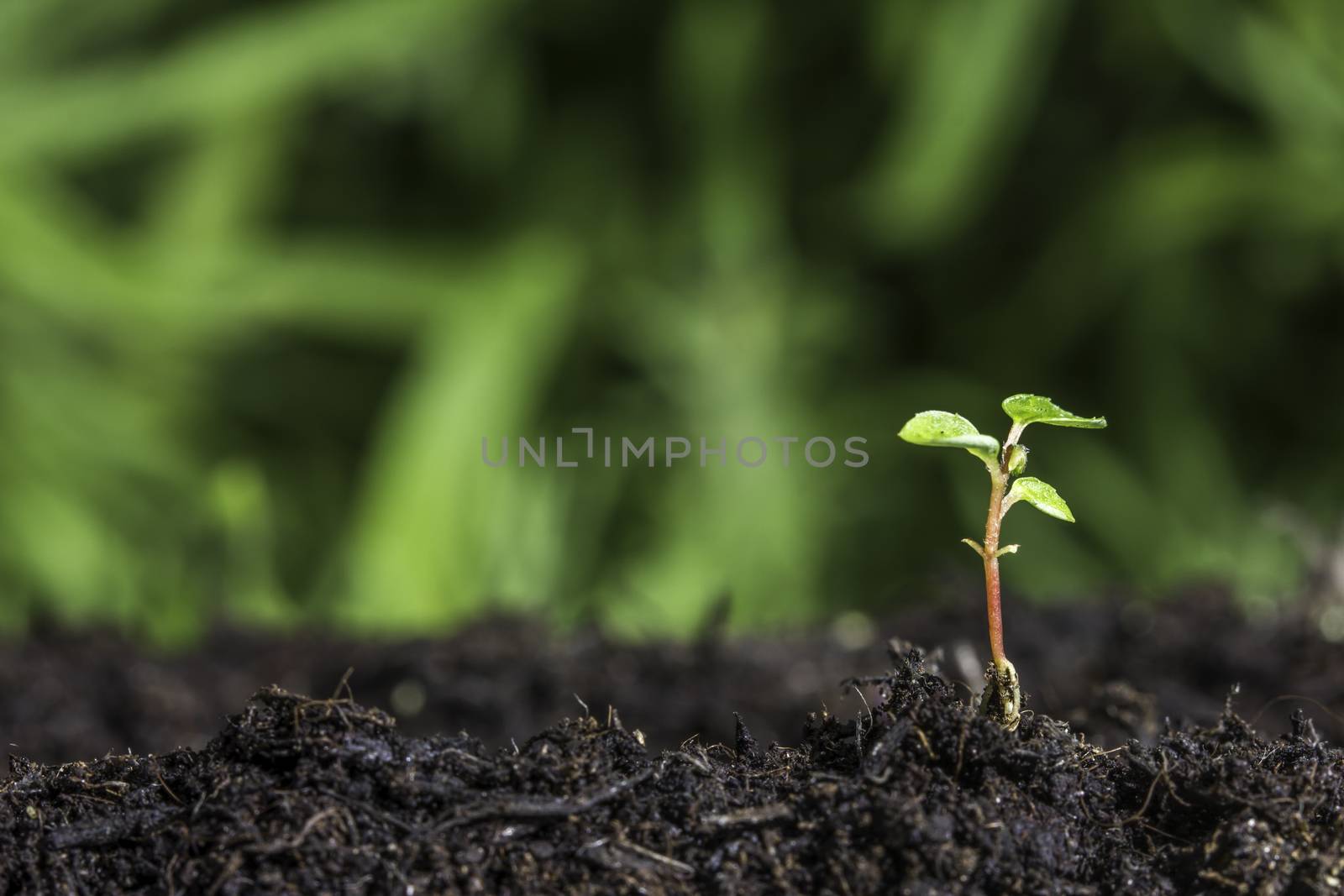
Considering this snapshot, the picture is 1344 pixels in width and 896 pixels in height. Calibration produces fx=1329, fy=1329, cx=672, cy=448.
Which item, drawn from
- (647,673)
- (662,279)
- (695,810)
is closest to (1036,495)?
(695,810)

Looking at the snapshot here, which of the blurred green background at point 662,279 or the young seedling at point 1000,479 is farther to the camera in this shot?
the blurred green background at point 662,279

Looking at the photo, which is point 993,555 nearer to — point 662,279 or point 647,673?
point 647,673

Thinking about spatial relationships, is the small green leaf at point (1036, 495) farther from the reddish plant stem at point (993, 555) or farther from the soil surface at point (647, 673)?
the soil surface at point (647, 673)

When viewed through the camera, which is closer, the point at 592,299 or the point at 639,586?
the point at 639,586

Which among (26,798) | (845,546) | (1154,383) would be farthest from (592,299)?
(26,798)

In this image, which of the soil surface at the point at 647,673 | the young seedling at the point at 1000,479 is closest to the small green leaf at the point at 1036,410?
the young seedling at the point at 1000,479

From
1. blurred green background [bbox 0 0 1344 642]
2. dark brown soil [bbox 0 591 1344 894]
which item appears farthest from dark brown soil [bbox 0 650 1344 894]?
blurred green background [bbox 0 0 1344 642]

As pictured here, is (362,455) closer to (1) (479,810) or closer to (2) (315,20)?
(2) (315,20)
